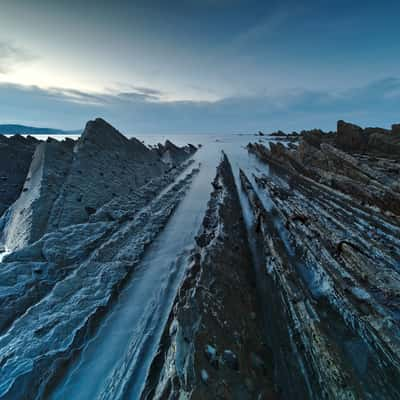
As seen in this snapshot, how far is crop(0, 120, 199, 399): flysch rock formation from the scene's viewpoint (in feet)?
11.3

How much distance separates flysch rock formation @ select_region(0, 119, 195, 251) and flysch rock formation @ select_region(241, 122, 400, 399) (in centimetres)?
859

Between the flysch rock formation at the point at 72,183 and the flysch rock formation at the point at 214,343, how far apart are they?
660 cm

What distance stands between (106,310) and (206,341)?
2.79 m

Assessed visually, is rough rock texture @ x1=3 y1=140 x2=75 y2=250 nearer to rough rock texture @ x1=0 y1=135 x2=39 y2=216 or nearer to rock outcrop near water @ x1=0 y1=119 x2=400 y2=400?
rock outcrop near water @ x1=0 y1=119 x2=400 y2=400

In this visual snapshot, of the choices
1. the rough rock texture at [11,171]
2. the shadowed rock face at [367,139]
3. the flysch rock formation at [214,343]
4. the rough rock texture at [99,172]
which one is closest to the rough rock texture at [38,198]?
the rough rock texture at [99,172]

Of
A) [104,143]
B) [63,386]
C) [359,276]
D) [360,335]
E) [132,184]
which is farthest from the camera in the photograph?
[104,143]

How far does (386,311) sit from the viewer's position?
427 cm

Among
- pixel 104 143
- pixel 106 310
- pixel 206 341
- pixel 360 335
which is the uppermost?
pixel 104 143

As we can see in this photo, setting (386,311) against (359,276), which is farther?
(359,276)

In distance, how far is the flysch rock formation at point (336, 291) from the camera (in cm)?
318

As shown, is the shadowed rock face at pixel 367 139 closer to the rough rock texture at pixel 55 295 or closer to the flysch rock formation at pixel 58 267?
the flysch rock formation at pixel 58 267

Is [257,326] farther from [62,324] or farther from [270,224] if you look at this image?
[270,224]

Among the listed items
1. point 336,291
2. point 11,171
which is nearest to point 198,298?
point 336,291

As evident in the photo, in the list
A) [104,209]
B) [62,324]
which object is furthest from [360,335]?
[104,209]
